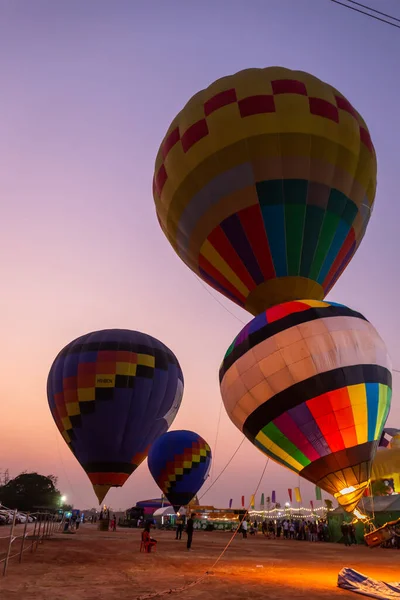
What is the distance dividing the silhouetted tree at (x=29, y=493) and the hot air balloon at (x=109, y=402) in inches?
2126

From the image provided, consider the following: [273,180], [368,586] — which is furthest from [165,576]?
[273,180]

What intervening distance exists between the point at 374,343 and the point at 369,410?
1431mm

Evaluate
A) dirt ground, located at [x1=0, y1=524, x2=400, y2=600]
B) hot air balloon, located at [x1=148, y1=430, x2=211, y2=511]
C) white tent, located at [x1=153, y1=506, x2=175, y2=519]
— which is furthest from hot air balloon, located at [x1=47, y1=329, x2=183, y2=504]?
white tent, located at [x1=153, y1=506, x2=175, y2=519]

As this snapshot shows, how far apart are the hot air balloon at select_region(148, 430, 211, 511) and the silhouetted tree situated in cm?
4845

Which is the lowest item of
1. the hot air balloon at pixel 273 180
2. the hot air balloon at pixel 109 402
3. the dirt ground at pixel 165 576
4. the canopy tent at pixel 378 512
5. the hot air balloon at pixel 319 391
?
the dirt ground at pixel 165 576

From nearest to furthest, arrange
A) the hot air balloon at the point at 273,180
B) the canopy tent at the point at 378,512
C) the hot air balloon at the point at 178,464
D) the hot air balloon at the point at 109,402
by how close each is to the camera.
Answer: the hot air balloon at the point at 273,180 < the canopy tent at the point at 378,512 < the hot air balloon at the point at 109,402 < the hot air balloon at the point at 178,464

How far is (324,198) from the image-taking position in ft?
44.5

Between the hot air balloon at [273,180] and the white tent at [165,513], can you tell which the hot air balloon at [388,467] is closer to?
the hot air balloon at [273,180]

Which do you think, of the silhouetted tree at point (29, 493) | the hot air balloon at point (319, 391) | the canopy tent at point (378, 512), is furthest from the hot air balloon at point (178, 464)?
the silhouetted tree at point (29, 493)

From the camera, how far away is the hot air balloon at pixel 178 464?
27.9 m

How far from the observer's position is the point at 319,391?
9.40m

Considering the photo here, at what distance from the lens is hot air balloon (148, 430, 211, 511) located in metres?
27.9

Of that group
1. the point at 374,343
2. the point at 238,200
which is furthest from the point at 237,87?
the point at 374,343

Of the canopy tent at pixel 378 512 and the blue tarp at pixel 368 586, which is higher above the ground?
the canopy tent at pixel 378 512
